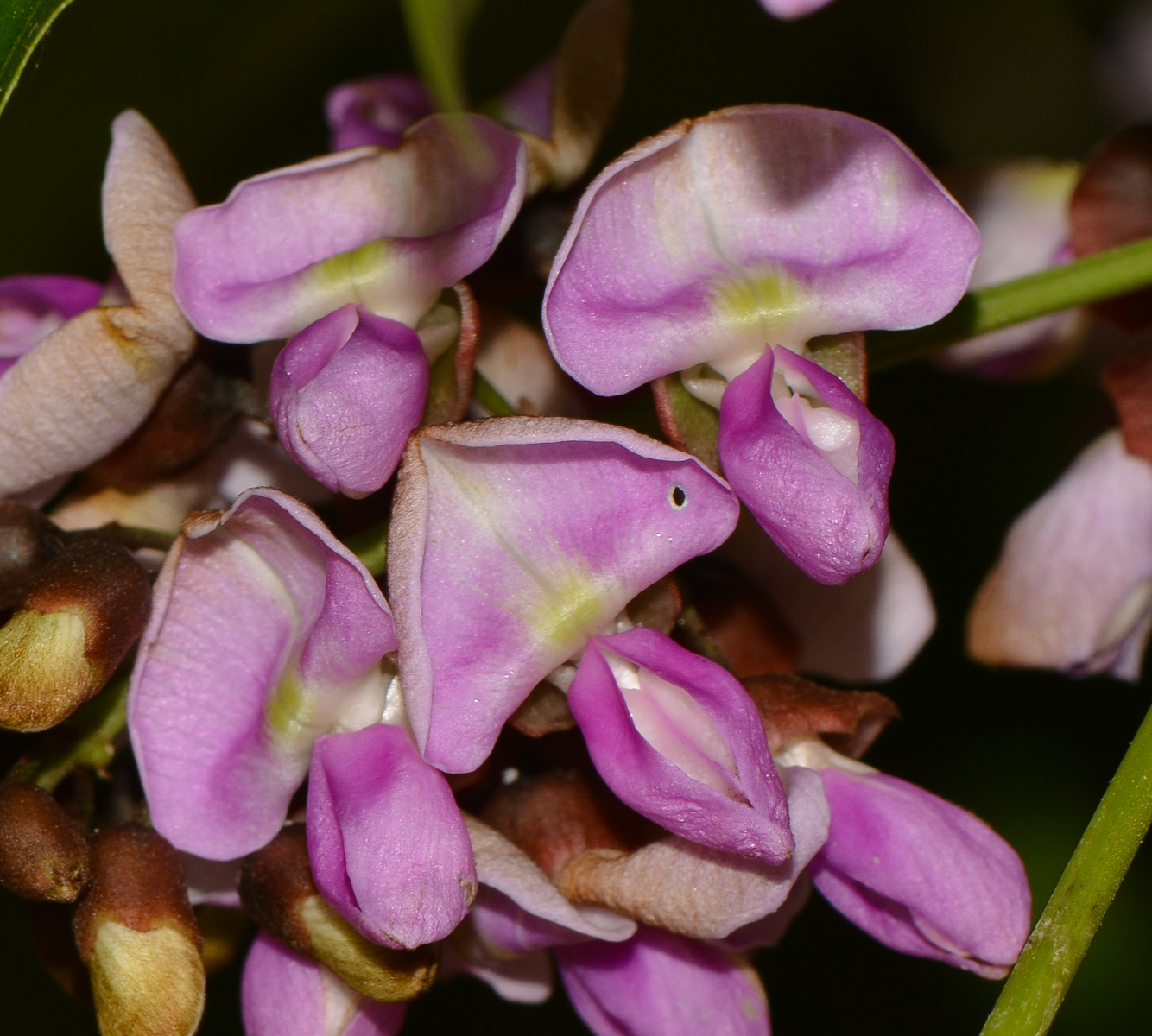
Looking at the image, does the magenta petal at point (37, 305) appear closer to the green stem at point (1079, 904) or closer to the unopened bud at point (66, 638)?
the unopened bud at point (66, 638)

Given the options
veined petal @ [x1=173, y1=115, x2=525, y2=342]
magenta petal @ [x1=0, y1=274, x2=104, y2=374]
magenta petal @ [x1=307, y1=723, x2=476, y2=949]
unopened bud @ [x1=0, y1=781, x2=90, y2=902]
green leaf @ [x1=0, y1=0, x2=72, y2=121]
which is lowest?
magenta petal @ [x1=307, y1=723, x2=476, y2=949]

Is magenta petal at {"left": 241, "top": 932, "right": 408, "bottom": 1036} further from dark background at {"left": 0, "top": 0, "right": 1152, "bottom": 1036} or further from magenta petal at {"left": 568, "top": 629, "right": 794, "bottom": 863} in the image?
dark background at {"left": 0, "top": 0, "right": 1152, "bottom": 1036}

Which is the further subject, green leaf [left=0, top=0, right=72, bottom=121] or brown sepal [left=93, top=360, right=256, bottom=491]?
brown sepal [left=93, top=360, right=256, bottom=491]

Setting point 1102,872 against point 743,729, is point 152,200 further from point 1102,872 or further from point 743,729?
point 1102,872

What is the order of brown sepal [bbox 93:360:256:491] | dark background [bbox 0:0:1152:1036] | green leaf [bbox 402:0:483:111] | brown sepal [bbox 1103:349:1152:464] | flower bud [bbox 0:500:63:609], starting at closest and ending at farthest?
green leaf [bbox 402:0:483:111], flower bud [bbox 0:500:63:609], brown sepal [bbox 93:360:256:491], brown sepal [bbox 1103:349:1152:464], dark background [bbox 0:0:1152:1036]

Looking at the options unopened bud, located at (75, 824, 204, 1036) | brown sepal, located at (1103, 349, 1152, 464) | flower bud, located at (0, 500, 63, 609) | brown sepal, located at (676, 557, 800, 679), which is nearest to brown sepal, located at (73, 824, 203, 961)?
unopened bud, located at (75, 824, 204, 1036)

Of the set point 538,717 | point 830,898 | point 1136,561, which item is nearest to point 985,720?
point 1136,561
